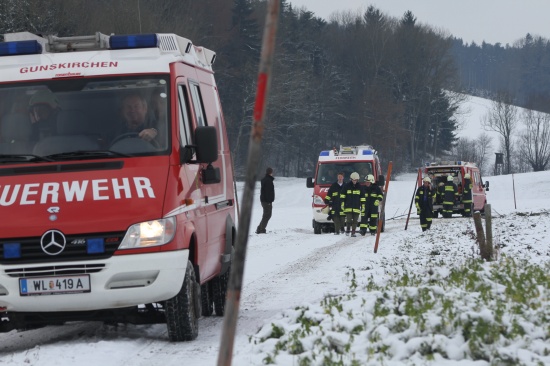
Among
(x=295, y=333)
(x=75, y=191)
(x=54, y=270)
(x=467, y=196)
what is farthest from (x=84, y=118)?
(x=467, y=196)

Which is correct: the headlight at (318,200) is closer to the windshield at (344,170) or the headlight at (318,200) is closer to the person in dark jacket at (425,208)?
the windshield at (344,170)

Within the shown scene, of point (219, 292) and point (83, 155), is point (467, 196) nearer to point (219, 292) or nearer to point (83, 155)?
point (219, 292)

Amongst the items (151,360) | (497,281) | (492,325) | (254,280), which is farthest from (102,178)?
(254,280)

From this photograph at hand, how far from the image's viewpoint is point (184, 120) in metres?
8.56

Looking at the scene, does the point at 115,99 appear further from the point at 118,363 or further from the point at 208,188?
the point at 118,363

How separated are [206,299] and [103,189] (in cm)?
288

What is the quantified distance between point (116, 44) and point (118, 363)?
10.2 feet

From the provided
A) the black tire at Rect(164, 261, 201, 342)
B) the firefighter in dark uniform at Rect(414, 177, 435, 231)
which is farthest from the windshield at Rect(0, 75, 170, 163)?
the firefighter in dark uniform at Rect(414, 177, 435, 231)

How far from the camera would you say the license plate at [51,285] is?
24.3ft

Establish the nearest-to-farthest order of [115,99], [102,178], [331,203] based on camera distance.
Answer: [102,178] < [115,99] < [331,203]

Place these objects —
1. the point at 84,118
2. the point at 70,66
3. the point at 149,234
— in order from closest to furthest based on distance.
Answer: the point at 149,234
the point at 84,118
the point at 70,66

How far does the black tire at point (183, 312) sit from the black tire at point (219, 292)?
2.05 metres

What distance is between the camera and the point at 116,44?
8641 millimetres

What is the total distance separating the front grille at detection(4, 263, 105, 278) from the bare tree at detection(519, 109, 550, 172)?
3659 inches
